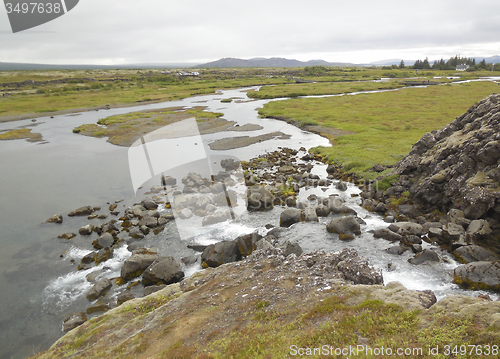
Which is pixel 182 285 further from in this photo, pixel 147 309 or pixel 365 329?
pixel 365 329

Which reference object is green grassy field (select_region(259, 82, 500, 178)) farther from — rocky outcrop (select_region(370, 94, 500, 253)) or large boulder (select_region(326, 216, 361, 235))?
large boulder (select_region(326, 216, 361, 235))

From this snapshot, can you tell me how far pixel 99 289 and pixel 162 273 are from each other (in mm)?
4702

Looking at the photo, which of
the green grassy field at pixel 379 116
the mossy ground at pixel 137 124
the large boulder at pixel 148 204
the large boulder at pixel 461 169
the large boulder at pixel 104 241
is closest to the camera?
the large boulder at pixel 461 169

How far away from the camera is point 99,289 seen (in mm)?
20578

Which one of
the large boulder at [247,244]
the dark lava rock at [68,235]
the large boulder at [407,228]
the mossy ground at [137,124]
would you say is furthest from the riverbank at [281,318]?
the mossy ground at [137,124]

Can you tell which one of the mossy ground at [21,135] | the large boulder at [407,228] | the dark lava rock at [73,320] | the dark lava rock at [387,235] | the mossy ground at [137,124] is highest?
the mossy ground at [137,124]

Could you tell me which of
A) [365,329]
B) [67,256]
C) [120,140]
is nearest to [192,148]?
[120,140]

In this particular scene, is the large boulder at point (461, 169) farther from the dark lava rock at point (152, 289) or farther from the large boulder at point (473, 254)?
the dark lava rock at point (152, 289)

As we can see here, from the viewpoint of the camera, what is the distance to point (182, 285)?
1975cm

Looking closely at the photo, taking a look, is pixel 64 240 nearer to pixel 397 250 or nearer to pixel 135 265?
pixel 135 265

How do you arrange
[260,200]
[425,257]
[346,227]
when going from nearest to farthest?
[425,257]
[346,227]
[260,200]

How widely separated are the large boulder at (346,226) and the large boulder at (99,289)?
20.3 m

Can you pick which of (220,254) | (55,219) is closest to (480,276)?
(220,254)

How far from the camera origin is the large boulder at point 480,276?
17547 millimetres
